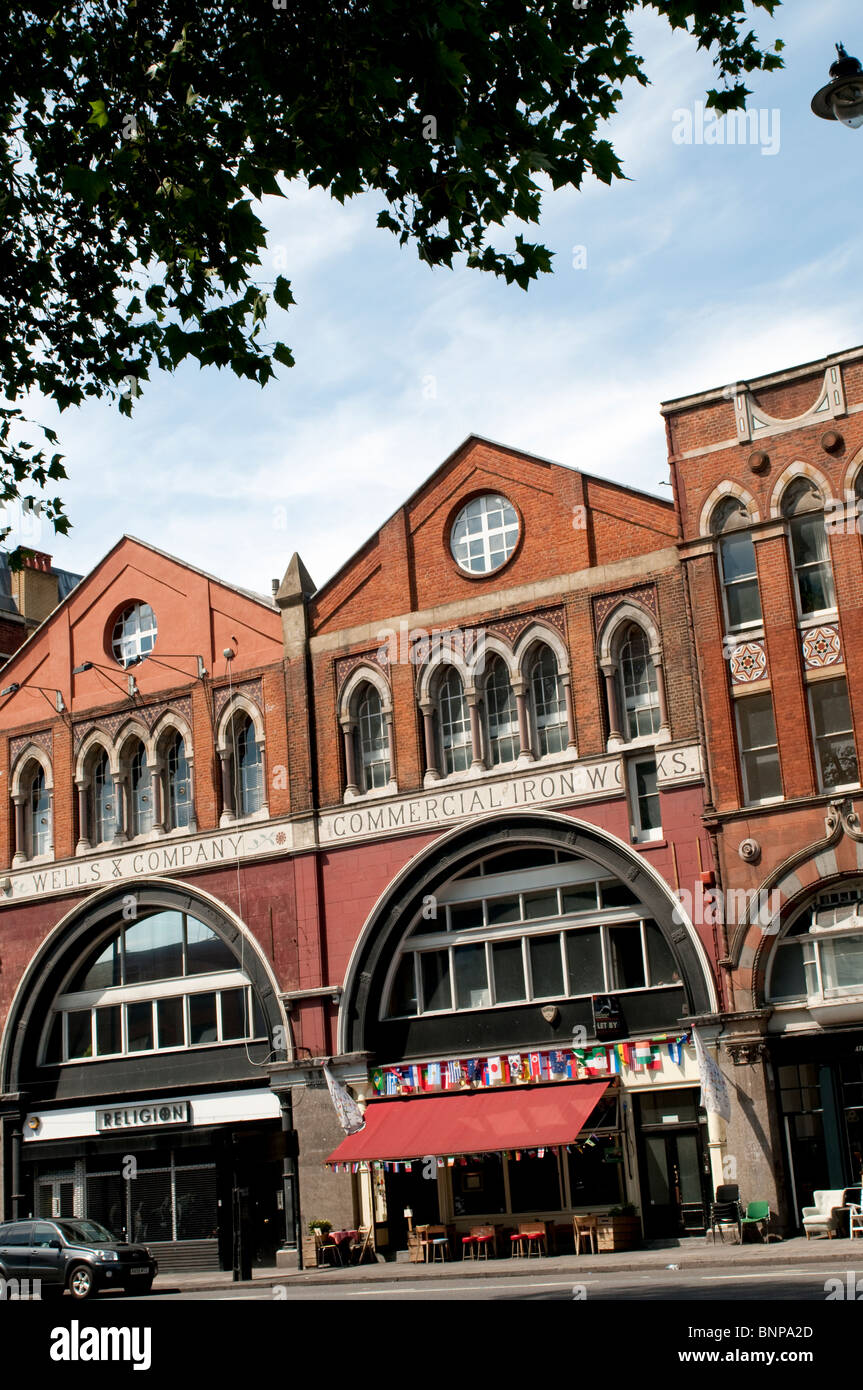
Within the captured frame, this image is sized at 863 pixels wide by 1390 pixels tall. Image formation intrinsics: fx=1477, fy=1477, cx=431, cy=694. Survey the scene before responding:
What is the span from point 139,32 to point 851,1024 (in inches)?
833

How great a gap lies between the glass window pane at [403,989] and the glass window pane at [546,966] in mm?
2985

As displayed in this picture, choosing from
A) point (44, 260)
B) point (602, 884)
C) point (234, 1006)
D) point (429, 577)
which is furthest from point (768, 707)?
point (44, 260)

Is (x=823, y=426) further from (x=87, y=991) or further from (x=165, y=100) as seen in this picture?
(x=87, y=991)

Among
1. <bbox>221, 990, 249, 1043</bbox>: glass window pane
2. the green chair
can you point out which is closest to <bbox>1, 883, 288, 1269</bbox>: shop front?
<bbox>221, 990, 249, 1043</bbox>: glass window pane

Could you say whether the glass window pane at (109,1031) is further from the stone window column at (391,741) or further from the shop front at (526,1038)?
the stone window column at (391,741)

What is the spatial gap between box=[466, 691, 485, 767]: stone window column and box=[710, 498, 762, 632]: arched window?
6083mm

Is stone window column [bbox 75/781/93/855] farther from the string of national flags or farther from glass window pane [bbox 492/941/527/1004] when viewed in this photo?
glass window pane [bbox 492/941/527/1004]

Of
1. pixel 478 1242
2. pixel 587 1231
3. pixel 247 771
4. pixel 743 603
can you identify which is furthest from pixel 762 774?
pixel 247 771

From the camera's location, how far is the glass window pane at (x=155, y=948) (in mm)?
36750

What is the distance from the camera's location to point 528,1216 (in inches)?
1211

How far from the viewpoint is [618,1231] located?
1113 inches

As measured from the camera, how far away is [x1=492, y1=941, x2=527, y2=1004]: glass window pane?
31953 millimetres

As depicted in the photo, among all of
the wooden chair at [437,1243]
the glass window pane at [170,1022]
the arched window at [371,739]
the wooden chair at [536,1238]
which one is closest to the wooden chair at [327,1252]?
the wooden chair at [437,1243]
